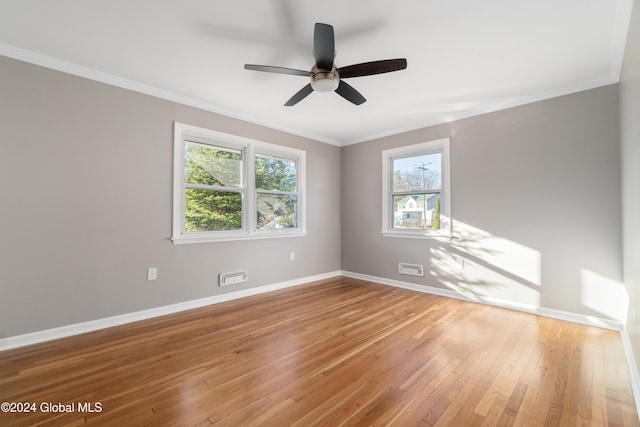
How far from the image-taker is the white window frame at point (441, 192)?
3875 millimetres

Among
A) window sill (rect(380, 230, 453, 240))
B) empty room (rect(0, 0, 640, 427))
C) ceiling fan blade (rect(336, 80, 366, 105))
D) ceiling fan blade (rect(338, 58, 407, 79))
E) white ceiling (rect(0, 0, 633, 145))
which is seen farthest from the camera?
window sill (rect(380, 230, 453, 240))

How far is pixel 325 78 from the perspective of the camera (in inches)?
86.1

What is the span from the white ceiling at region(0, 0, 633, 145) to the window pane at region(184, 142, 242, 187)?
61 cm

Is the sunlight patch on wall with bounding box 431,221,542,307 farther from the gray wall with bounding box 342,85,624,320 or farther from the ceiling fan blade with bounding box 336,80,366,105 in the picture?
the ceiling fan blade with bounding box 336,80,366,105

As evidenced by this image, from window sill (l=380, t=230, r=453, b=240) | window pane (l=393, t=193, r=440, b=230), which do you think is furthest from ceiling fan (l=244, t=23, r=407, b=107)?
window sill (l=380, t=230, r=453, b=240)

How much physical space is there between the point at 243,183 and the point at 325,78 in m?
2.16

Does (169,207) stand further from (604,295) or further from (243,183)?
(604,295)

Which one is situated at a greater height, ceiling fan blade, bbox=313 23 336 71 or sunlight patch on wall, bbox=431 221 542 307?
ceiling fan blade, bbox=313 23 336 71

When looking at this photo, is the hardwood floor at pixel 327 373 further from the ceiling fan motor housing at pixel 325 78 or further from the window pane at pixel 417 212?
the ceiling fan motor housing at pixel 325 78

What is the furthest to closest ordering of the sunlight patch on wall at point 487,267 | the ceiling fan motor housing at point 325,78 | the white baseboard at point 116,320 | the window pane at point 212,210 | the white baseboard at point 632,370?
the window pane at point 212,210 → the sunlight patch on wall at point 487,267 → the white baseboard at point 116,320 → the ceiling fan motor housing at point 325,78 → the white baseboard at point 632,370

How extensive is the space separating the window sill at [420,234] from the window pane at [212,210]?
2415 mm

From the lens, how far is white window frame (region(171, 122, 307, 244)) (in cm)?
324

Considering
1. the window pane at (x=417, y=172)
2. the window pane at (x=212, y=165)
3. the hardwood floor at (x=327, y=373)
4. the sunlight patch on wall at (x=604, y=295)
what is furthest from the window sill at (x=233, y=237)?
the sunlight patch on wall at (x=604, y=295)

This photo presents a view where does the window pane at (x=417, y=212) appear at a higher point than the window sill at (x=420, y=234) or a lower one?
higher
